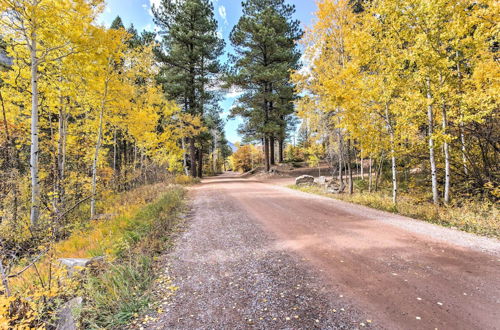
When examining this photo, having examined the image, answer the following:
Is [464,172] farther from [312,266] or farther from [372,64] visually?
[312,266]

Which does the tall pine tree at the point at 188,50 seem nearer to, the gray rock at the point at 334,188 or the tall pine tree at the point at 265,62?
the tall pine tree at the point at 265,62

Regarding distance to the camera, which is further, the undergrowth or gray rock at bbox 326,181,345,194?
gray rock at bbox 326,181,345,194

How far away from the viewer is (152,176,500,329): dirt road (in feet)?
8.29

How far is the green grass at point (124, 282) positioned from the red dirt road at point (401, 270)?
266cm

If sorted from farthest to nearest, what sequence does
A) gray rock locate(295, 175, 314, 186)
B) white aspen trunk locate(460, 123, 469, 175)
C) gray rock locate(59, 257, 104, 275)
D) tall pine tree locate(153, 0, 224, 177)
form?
tall pine tree locate(153, 0, 224, 177), gray rock locate(295, 175, 314, 186), white aspen trunk locate(460, 123, 469, 175), gray rock locate(59, 257, 104, 275)

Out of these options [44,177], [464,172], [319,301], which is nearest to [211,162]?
[44,177]

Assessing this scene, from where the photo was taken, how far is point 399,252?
13.4 feet

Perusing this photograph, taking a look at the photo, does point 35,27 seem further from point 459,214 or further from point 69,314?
point 459,214

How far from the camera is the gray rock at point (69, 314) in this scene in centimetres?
263

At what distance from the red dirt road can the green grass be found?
2662 mm

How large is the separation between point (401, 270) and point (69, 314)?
4775mm

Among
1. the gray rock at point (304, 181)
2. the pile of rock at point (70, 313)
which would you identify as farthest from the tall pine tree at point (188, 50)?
the pile of rock at point (70, 313)

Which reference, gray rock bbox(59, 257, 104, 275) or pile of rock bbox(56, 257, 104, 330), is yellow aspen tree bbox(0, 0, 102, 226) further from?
pile of rock bbox(56, 257, 104, 330)

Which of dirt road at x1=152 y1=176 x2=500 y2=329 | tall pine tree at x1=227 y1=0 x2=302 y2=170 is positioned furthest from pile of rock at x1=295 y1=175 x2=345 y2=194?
tall pine tree at x1=227 y1=0 x2=302 y2=170
